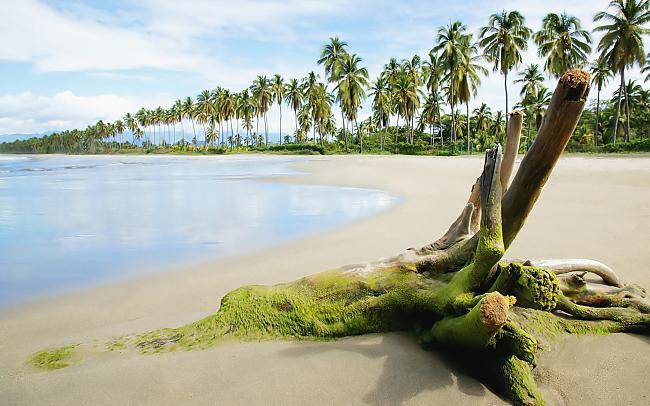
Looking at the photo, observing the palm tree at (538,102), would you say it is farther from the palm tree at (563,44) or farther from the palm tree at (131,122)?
the palm tree at (131,122)

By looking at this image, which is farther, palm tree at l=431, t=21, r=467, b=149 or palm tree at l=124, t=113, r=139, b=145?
palm tree at l=124, t=113, r=139, b=145

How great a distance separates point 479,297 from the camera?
2.49 metres

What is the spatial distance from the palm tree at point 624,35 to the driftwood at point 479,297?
3960 centimetres

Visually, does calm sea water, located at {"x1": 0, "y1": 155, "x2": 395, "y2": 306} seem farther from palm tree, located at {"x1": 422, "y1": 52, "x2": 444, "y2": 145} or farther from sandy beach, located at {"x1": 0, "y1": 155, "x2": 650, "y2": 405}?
palm tree, located at {"x1": 422, "y1": 52, "x2": 444, "y2": 145}

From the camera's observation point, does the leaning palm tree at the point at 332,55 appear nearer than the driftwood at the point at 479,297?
No

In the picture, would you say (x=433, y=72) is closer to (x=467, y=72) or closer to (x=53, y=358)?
(x=467, y=72)

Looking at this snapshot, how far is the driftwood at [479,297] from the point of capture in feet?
8.21

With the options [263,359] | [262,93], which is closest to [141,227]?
[263,359]

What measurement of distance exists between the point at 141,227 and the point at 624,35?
40.5m

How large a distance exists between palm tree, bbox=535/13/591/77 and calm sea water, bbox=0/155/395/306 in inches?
1381

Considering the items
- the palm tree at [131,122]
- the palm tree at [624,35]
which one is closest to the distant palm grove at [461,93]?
the palm tree at [624,35]

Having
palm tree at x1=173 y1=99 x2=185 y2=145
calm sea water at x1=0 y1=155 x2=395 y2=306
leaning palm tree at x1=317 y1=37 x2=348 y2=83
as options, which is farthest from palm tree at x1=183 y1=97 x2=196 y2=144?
calm sea water at x1=0 y1=155 x2=395 y2=306

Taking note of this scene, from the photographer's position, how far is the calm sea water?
20.6 ft

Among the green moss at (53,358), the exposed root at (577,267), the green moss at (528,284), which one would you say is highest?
the green moss at (528,284)
